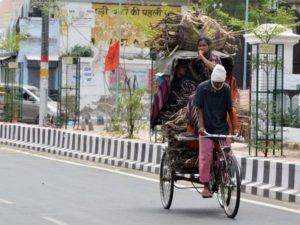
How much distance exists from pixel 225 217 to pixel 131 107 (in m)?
10.8

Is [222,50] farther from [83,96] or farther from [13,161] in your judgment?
[83,96]

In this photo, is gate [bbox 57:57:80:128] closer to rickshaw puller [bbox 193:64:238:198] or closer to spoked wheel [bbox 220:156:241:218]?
rickshaw puller [bbox 193:64:238:198]

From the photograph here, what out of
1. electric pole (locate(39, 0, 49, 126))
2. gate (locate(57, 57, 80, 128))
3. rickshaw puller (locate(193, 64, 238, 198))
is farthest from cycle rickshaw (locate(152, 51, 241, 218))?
electric pole (locate(39, 0, 49, 126))

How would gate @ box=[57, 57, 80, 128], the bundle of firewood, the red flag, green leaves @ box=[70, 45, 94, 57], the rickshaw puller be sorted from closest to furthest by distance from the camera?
the rickshaw puller → the bundle of firewood → the red flag → gate @ box=[57, 57, 80, 128] → green leaves @ box=[70, 45, 94, 57]

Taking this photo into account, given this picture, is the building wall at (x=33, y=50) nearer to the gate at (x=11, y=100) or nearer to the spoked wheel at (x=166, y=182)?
the gate at (x=11, y=100)

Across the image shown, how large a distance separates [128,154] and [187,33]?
7.02 m

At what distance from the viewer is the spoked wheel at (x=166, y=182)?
11086 mm

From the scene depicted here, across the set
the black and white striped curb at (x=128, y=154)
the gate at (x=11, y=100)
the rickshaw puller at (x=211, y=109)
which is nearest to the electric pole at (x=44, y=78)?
the black and white striped curb at (x=128, y=154)

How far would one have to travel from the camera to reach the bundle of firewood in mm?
12055

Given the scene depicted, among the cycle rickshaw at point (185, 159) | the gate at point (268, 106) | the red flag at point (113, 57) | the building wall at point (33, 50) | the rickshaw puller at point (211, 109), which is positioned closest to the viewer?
the cycle rickshaw at point (185, 159)

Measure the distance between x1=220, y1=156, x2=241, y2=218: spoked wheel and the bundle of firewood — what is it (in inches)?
101

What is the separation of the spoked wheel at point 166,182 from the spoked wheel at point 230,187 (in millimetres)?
1021

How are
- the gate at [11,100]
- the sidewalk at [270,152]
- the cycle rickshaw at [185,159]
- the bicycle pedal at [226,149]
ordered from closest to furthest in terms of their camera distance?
the cycle rickshaw at [185,159] → the bicycle pedal at [226,149] → the sidewalk at [270,152] → the gate at [11,100]

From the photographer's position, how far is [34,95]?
35750 mm
